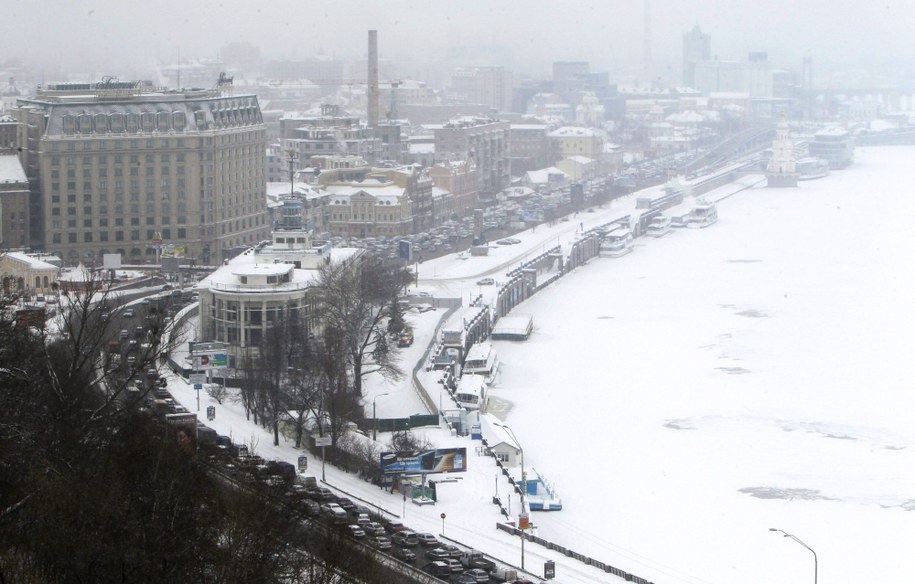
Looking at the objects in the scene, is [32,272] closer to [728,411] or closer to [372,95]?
[728,411]

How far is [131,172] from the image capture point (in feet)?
65.2

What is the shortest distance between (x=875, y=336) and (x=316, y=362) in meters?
7.11

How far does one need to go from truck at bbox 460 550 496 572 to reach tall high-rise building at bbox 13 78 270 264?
437 inches

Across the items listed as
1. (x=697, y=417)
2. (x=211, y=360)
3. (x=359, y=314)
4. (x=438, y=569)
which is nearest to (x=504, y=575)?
(x=438, y=569)

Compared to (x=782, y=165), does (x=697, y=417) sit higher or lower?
lower

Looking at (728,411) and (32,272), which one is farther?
(32,272)

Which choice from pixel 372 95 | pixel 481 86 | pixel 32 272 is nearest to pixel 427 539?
pixel 32 272

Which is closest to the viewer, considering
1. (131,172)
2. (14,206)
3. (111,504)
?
(111,504)

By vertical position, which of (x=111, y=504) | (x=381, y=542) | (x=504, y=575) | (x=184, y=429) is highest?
(x=111, y=504)

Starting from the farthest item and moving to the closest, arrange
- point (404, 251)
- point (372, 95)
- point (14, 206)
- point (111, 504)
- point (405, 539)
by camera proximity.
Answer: point (372, 95) → point (404, 251) → point (14, 206) → point (405, 539) → point (111, 504)

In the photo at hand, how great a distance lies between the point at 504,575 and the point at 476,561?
234 mm

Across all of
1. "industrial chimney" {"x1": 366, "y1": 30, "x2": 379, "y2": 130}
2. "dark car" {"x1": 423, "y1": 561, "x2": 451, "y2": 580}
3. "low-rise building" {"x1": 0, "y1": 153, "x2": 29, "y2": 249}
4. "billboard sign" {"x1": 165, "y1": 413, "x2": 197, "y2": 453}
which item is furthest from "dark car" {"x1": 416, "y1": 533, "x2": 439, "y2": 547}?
"industrial chimney" {"x1": 366, "y1": 30, "x2": 379, "y2": 130}

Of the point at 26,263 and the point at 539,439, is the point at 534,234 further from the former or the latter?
the point at 539,439

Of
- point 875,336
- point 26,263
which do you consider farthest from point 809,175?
point 26,263
